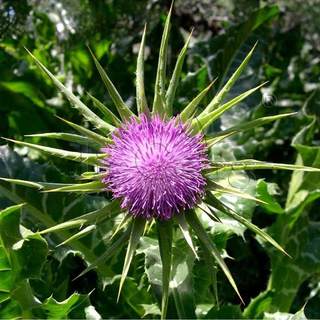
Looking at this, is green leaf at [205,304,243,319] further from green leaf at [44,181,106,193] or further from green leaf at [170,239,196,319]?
green leaf at [44,181,106,193]

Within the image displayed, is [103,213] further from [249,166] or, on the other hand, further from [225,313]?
[225,313]

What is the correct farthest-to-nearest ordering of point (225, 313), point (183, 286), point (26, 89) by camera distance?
point (26, 89)
point (225, 313)
point (183, 286)

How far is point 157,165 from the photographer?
197 cm

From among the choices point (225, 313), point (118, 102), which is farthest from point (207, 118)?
point (225, 313)

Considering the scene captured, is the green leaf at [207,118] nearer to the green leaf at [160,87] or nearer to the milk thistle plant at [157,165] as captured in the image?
the milk thistle plant at [157,165]

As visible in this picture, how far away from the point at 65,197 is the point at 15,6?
4.47 ft

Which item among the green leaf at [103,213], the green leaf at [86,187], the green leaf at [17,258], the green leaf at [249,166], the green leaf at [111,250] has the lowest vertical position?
the green leaf at [17,258]

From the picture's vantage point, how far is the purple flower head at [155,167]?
6.43 feet

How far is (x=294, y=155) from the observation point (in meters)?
3.78

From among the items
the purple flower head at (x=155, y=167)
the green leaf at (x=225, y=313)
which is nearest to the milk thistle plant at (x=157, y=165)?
the purple flower head at (x=155, y=167)

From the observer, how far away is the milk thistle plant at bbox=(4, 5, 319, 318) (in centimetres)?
195

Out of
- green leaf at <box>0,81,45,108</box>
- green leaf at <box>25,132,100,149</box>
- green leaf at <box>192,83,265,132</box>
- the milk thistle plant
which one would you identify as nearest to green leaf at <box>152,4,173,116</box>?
the milk thistle plant

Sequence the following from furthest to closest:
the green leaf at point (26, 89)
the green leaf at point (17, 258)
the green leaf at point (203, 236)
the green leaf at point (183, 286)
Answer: the green leaf at point (26, 89) → the green leaf at point (183, 286) → the green leaf at point (17, 258) → the green leaf at point (203, 236)

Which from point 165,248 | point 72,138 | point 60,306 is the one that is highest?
point 72,138
